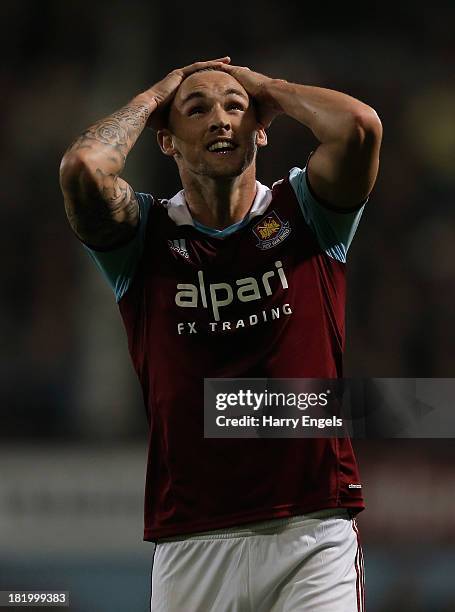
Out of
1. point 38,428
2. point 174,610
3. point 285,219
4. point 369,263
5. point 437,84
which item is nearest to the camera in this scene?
point 174,610

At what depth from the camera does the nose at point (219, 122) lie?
2.79 metres

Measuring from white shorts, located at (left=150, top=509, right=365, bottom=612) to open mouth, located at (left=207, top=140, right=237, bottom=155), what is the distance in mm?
1001

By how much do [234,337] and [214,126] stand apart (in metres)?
0.59

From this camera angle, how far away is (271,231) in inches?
110

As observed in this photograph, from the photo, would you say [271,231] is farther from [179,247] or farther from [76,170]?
[76,170]

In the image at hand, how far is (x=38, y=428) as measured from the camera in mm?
6090

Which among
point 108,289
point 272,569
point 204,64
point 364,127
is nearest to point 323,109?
point 364,127

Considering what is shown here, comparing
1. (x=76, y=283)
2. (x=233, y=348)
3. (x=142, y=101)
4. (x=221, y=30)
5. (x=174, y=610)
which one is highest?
(x=221, y=30)

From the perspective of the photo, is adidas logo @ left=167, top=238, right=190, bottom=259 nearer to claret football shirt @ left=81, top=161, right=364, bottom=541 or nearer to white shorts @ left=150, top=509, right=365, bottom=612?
claret football shirt @ left=81, top=161, right=364, bottom=541

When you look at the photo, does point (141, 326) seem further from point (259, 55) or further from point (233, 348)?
point (259, 55)

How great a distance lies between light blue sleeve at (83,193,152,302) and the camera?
284 centimetres

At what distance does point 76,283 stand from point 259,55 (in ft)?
7.38

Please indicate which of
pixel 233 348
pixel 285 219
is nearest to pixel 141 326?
pixel 233 348

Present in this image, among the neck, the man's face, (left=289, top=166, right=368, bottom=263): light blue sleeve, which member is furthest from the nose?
(left=289, top=166, right=368, bottom=263): light blue sleeve
